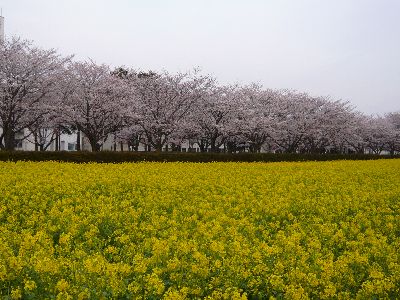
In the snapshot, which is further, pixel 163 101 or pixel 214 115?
pixel 214 115

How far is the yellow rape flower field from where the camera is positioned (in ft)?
14.4

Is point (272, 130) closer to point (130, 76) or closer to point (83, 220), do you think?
point (130, 76)

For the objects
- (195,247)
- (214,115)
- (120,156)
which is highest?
(214,115)

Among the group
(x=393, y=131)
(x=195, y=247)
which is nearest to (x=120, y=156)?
(x=195, y=247)

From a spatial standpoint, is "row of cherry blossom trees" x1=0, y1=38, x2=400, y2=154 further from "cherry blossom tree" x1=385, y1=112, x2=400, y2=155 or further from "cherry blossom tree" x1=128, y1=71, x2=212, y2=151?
"cherry blossom tree" x1=385, y1=112, x2=400, y2=155

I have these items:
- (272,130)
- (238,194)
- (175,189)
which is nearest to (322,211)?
(238,194)

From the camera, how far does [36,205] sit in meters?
8.87

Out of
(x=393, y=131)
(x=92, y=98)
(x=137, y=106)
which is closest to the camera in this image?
(x=92, y=98)

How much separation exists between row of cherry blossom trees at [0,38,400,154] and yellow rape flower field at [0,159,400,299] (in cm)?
2492

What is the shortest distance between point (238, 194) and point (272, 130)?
44.0 meters

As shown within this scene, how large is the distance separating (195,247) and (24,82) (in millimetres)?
Result: 29960

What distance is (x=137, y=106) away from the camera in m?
41.2

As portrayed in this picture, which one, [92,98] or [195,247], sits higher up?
[92,98]

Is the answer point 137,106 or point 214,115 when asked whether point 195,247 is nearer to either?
point 137,106
